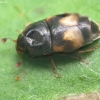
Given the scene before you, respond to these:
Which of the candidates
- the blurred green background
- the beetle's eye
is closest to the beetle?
the beetle's eye

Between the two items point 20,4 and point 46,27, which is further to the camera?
point 20,4

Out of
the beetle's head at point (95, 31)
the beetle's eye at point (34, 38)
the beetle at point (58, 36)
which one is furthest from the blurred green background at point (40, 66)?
the beetle's eye at point (34, 38)

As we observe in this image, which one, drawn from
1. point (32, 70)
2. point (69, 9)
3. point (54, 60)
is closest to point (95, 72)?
point (54, 60)

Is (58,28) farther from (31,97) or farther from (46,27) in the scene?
(31,97)

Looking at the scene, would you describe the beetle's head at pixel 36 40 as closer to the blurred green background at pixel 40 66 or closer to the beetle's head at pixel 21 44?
the beetle's head at pixel 21 44

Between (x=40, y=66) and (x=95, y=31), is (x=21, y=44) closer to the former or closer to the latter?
(x=40, y=66)

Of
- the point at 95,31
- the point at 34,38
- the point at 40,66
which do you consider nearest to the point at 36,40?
the point at 34,38
